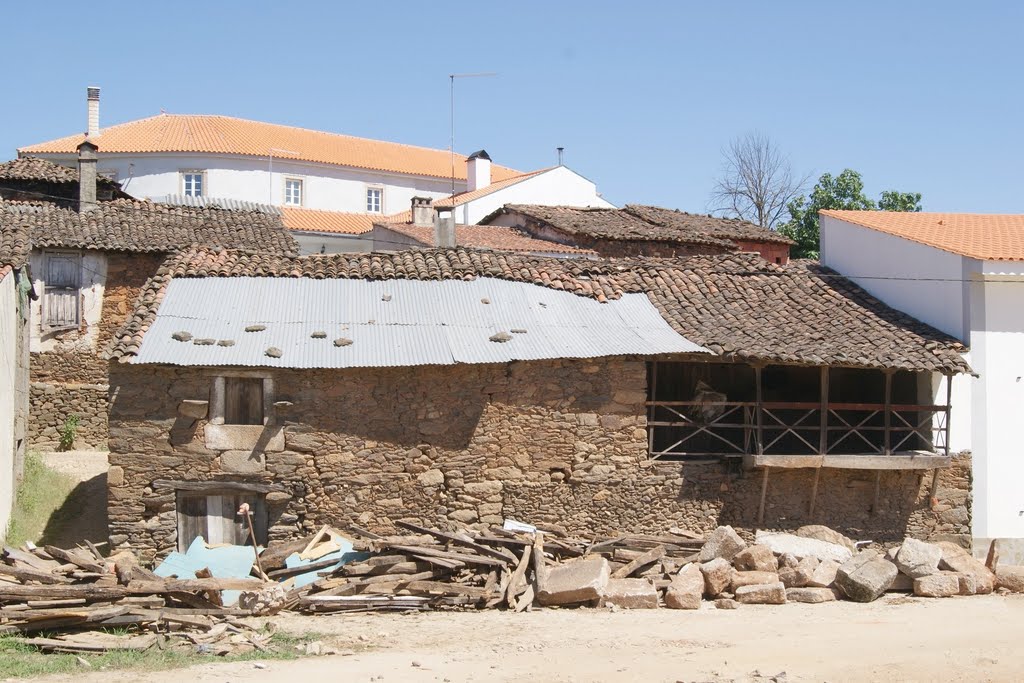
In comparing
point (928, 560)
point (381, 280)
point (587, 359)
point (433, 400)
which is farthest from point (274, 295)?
point (928, 560)

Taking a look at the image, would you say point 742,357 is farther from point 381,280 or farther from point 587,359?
point 381,280

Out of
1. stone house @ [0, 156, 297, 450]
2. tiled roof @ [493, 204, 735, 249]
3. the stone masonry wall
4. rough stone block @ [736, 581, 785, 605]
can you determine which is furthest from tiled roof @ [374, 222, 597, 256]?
rough stone block @ [736, 581, 785, 605]

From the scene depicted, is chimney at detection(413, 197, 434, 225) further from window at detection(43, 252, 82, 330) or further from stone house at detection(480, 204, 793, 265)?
window at detection(43, 252, 82, 330)

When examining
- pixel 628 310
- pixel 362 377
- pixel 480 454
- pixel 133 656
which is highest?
pixel 628 310

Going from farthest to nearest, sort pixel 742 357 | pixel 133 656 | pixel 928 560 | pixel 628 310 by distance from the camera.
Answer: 1. pixel 628 310
2. pixel 742 357
3. pixel 928 560
4. pixel 133 656

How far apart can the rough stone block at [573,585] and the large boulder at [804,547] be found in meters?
2.96

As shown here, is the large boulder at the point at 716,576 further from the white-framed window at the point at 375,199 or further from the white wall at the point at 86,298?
the white-framed window at the point at 375,199

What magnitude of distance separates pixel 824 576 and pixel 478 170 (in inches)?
1197

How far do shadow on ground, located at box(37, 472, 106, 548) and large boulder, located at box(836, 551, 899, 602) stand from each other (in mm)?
10889

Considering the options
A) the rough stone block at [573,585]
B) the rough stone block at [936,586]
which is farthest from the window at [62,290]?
the rough stone block at [936,586]

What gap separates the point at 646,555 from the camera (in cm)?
1587

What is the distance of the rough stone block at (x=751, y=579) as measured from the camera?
50.0 ft

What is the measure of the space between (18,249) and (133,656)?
325 inches

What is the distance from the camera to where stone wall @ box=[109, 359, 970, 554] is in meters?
15.6
